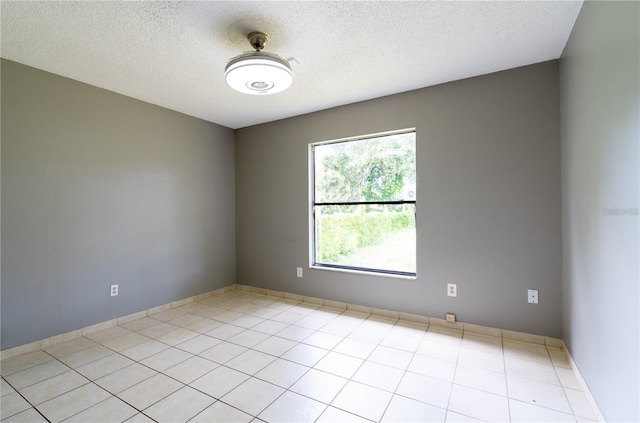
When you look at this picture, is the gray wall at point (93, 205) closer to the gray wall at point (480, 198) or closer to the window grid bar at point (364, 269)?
the window grid bar at point (364, 269)

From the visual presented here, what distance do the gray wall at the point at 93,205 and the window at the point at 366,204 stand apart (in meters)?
1.63

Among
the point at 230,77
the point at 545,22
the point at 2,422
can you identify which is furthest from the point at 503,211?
the point at 2,422

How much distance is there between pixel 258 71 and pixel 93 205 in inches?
87.7

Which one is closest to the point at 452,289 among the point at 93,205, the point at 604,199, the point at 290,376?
the point at 604,199

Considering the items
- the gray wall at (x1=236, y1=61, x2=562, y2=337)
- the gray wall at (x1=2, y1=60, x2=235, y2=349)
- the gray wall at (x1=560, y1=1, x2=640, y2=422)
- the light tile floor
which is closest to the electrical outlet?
the gray wall at (x1=236, y1=61, x2=562, y2=337)

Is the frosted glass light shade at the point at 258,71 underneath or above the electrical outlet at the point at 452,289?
above

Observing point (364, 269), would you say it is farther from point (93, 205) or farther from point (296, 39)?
point (93, 205)

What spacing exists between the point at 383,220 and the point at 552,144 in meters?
1.64

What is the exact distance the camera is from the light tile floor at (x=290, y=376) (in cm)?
166

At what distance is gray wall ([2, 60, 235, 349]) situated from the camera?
2.38 metres

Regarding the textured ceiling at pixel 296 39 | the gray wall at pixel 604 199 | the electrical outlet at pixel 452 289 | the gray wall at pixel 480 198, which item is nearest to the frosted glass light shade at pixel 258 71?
the textured ceiling at pixel 296 39

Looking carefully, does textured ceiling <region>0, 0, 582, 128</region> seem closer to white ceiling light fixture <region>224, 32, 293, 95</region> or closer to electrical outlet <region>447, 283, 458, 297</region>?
white ceiling light fixture <region>224, 32, 293, 95</region>

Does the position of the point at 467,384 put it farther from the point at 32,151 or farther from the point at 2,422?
the point at 32,151

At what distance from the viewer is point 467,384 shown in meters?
1.91
